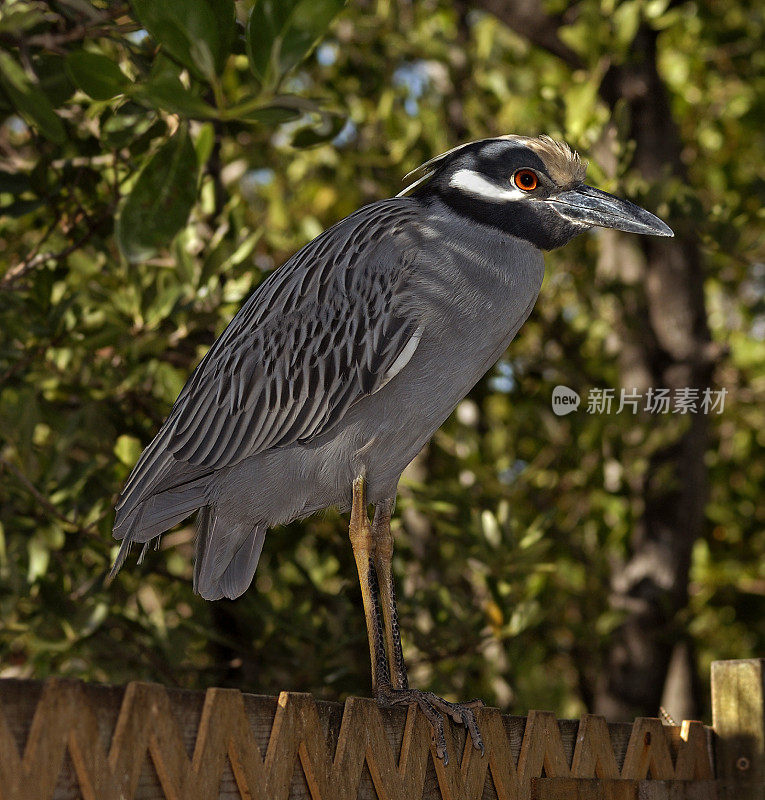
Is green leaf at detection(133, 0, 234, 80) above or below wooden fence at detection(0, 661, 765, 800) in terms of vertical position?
above

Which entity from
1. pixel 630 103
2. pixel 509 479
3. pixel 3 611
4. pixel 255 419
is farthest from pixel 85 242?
pixel 630 103

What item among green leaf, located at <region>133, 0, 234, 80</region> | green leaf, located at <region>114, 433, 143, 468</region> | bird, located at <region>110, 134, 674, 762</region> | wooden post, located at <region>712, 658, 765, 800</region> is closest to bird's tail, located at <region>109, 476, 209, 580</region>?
bird, located at <region>110, 134, 674, 762</region>

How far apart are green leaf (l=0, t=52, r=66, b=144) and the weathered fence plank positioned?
1087 millimetres

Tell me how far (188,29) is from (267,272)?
1559 millimetres

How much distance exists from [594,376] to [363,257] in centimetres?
251

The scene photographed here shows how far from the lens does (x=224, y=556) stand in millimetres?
2588

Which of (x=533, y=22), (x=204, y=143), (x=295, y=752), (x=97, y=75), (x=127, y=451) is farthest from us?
(x=533, y=22)

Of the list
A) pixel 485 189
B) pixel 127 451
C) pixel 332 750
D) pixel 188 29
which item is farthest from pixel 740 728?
pixel 188 29

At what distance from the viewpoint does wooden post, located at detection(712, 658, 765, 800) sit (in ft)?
8.46

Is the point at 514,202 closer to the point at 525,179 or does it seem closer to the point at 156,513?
the point at 525,179

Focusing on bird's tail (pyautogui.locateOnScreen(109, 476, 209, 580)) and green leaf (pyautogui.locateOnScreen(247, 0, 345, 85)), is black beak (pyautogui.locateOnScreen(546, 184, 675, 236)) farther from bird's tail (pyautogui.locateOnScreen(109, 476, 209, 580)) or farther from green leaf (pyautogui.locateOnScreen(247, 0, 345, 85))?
bird's tail (pyautogui.locateOnScreen(109, 476, 209, 580))

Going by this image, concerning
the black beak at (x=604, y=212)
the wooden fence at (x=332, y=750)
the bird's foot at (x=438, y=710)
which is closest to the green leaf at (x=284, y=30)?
A: the black beak at (x=604, y=212)

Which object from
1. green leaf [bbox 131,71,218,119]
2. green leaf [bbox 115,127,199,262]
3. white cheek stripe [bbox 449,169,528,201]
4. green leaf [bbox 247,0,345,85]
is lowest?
white cheek stripe [bbox 449,169,528,201]

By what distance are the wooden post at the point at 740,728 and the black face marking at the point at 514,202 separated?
4.02 feet
